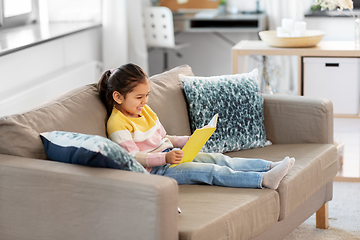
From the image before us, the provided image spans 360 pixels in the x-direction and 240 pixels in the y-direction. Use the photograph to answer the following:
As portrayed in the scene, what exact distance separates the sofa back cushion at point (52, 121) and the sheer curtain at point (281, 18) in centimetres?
281

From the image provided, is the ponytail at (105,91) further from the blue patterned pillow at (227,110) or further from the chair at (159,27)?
the chair at (159,27)

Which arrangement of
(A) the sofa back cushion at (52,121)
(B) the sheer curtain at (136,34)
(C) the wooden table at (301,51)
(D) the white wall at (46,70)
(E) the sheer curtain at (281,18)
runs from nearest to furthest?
(A) the sofa back cushion at (52,121), (D) the white wall at (46,70), (C) the wooden table at (301,51), (B) the sheer curtain at (136,34), (E) the sheer curtain at (281,18)

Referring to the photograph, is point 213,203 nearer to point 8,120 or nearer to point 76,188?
point 76,188

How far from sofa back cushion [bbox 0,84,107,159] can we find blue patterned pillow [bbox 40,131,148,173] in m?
0.07

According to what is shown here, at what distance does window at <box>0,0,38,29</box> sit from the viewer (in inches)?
120

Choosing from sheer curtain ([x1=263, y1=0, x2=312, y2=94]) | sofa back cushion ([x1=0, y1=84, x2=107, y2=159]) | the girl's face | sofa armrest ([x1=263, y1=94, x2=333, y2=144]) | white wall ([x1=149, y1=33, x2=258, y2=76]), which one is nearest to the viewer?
sofa back cushion ([x1=0, y1=84, x2=107, y2=159])

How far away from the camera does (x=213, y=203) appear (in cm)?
161

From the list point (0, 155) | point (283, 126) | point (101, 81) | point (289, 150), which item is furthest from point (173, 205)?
point (283, 126)

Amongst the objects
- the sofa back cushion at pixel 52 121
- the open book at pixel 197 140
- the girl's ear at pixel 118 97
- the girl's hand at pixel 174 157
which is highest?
the girl's ear at pixel 118 97

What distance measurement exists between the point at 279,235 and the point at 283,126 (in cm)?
65

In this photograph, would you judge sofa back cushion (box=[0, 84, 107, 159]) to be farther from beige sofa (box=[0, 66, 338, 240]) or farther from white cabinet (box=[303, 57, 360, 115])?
white cabinet (box=[303, 57, 360, 115])

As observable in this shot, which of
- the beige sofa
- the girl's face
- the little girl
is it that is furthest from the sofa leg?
the girl's face

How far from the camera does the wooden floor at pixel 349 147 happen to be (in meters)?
2.82

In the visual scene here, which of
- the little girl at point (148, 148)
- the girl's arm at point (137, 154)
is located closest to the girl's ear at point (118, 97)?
the little girl at point (148, 148)
